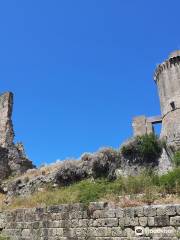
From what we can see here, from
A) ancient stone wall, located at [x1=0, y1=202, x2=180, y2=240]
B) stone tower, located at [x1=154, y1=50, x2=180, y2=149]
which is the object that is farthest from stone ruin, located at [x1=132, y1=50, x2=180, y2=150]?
ancient stone wall, located at [x1=0, y1=202, x2=180, y2=240]

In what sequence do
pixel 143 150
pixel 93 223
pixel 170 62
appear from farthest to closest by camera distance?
pixel 170 62, pixel 143 150, pixel 93 223

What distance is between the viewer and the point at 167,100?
111ft

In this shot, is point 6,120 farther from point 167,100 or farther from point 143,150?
point 167,100

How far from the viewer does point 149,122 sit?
34.6 metres

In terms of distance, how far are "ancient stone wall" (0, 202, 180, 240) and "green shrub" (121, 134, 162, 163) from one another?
6.74 metres

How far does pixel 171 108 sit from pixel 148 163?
17046 millimetres

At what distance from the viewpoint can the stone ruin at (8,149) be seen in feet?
69.3

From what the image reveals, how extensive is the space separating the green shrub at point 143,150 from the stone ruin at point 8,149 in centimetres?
695

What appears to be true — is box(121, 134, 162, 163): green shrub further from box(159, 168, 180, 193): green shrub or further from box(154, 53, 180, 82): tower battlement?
box(154, 53, 180, 82): tower battlement

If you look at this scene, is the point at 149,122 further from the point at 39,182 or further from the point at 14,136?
the point at 39,182

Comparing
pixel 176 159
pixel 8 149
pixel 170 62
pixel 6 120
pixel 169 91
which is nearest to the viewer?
pixel 176 159

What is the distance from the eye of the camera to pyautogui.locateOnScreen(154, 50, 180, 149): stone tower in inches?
1293

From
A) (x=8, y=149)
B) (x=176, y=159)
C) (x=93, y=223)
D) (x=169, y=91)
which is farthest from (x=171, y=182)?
(x=169, y=91)

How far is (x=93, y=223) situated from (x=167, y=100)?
81.4ft
